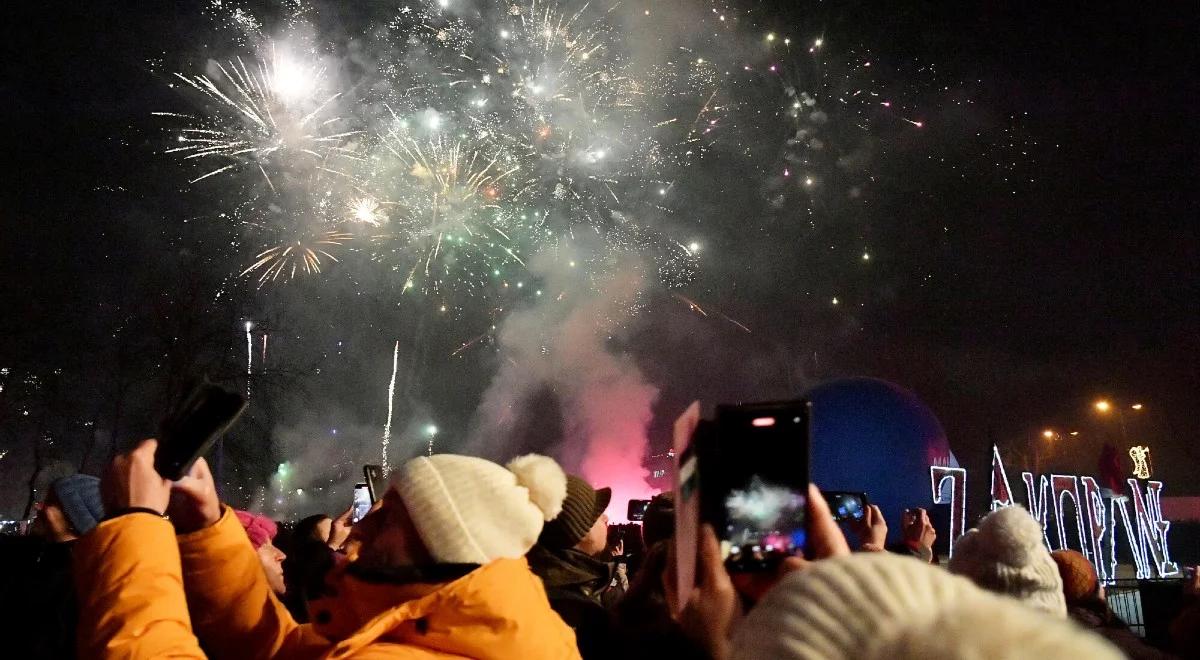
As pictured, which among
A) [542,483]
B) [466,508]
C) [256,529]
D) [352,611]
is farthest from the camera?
[256,529]

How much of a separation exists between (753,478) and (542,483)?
1399 millimetres

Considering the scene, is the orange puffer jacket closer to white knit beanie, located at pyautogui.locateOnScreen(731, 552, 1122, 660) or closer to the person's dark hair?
white knit beanie, located at pyautogui.locateOnScreen(731, 552, 1122, 660)

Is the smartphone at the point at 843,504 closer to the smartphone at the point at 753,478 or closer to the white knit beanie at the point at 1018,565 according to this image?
the white knit beanie at the point at 1018,565

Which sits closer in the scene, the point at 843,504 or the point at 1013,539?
the point at 1013,539

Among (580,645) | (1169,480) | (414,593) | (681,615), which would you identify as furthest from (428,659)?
(1169,480)

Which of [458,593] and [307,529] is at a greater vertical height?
[307,529]

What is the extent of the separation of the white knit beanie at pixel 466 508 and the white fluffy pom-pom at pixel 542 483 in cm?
6

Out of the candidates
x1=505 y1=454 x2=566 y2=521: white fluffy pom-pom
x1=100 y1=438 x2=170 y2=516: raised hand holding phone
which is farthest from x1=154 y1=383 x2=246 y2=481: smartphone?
x1=505 y1=454 x2=566 y2=521: white fluffy pom-pom

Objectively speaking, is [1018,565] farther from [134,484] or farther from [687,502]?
[134,484]

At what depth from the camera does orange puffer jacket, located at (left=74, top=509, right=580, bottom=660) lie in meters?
1.94

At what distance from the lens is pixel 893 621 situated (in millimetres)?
936

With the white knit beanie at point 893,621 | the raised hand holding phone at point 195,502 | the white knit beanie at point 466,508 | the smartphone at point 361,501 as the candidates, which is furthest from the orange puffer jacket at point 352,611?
the smartphone at point 361,501

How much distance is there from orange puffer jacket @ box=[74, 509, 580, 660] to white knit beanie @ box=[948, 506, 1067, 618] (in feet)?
7.45

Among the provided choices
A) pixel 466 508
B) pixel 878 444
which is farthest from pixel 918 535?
pixel 878 444
